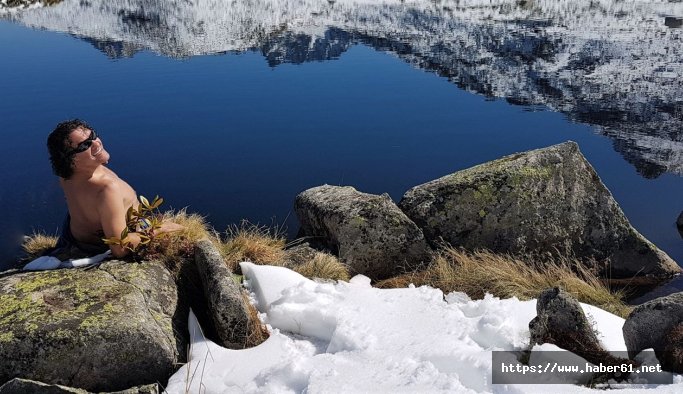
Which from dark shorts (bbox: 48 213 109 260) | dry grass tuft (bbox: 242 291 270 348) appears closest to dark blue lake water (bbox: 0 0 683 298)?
dark shorts (bbox: 48 213 109 260)

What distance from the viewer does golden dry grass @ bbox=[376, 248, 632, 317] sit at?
1012 centimetres

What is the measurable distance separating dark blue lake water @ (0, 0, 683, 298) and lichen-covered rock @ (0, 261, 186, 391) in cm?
963

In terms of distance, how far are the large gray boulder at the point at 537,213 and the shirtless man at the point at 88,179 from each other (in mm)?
6108

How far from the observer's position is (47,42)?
4459 centimetres

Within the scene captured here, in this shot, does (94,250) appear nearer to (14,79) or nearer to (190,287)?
(190,287)

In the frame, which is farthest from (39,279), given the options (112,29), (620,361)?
(112,29)

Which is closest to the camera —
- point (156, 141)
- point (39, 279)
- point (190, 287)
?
point (39, 279)

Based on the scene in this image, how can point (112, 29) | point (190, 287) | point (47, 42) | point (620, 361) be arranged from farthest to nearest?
point (112, 29) < point (47, 42) < point (190, 287) < point (620, 361)

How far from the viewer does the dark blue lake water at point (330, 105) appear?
1978cm

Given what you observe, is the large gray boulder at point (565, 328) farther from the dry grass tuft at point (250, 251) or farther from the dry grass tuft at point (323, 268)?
the dry grass tuft at point (250, 251)

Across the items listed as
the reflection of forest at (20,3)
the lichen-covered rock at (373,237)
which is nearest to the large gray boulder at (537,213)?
the lichen-covered rock at (373,237)

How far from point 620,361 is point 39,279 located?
6954 millimetres

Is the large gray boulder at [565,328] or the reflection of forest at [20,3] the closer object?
the large gray boulder at [565,328]

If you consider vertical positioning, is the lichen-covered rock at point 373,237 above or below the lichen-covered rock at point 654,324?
below
